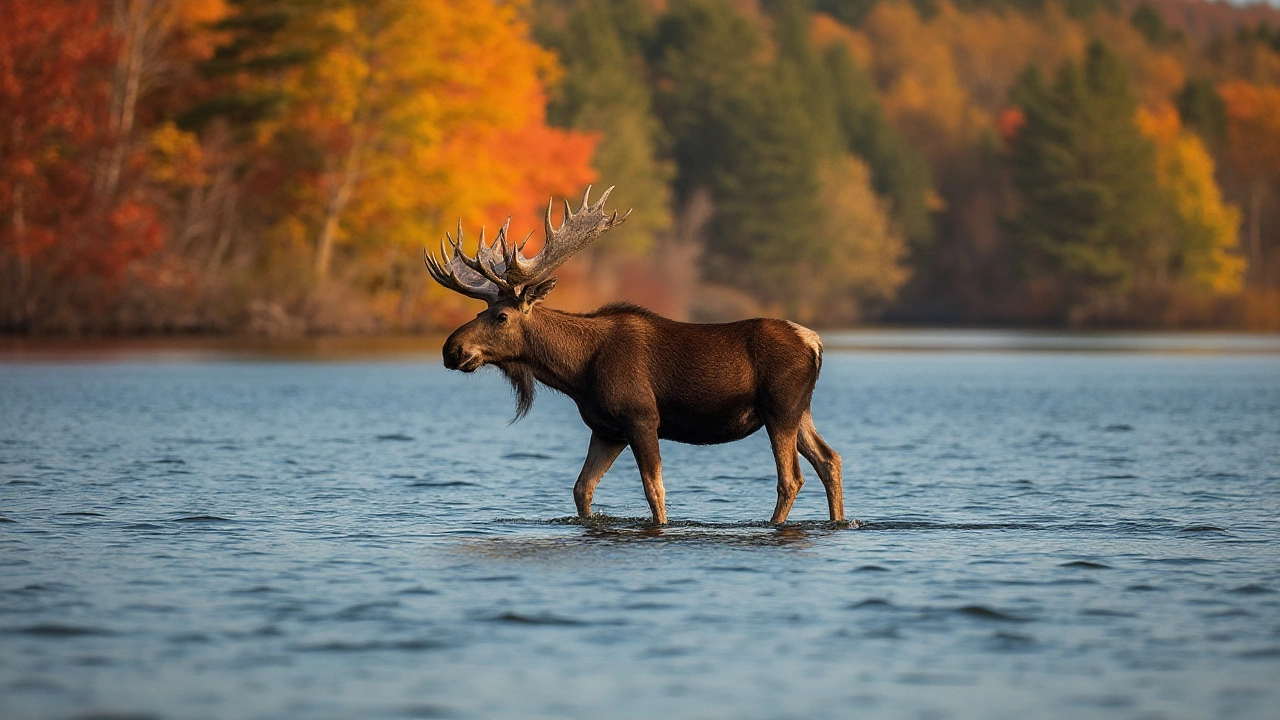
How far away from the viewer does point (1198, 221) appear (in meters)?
87.9

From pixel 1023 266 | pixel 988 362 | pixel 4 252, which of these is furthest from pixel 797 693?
pixel 1023 266

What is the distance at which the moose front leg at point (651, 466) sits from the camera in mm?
12977

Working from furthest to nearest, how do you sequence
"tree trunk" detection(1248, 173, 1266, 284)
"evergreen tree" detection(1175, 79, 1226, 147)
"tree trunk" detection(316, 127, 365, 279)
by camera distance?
"evergreen tree" detection(1175, 79, 1226, 147) < "tree trunk" detection(1248, 173, 1266, 284) < "tree trunk" detection(316, 127, 365, 279)

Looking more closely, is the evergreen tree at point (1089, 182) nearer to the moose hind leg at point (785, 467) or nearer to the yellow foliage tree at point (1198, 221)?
the yellow foliage tree at point (1198, 221)

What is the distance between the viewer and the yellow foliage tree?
87312mm

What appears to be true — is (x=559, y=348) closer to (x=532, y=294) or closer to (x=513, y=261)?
(x=532, y=294)

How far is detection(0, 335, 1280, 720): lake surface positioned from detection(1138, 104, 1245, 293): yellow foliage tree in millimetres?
68081

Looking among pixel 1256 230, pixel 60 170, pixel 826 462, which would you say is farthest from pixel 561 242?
pixel 1256 230

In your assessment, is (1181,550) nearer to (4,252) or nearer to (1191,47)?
(4,252)

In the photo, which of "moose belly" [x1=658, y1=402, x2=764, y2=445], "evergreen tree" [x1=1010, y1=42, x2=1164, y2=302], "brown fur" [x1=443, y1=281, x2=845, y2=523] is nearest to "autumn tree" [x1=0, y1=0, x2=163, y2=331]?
"brown fur" [x1=443, y1=281, x2=845, y2=523]

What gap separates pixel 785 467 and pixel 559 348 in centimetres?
190

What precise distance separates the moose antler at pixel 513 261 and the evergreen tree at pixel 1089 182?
76769 mm

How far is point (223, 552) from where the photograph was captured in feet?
38.7

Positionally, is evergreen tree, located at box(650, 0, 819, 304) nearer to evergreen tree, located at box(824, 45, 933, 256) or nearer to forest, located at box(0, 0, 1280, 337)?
forest, located at box(0, 0, 1280, 337)
